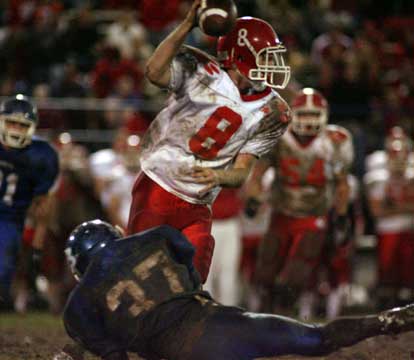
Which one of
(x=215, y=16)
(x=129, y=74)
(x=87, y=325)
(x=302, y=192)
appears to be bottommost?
(x=87, y=325)

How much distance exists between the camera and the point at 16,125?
7.62m

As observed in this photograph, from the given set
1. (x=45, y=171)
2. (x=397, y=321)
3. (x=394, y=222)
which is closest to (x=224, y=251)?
(x=394, y=222)

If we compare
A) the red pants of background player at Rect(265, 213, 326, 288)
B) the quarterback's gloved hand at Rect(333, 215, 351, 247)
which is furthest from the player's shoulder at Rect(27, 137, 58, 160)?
the quarterback's gloved hand at Rect(333, 215, 351, 247)

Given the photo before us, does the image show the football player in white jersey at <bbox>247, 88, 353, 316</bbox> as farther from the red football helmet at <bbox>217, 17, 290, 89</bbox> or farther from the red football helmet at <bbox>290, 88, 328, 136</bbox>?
the red football helmet at <bbox>217, 17, 290, 89</bbox>

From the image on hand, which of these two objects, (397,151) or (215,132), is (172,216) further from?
(397,151)

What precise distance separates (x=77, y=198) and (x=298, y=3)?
12.1 feet

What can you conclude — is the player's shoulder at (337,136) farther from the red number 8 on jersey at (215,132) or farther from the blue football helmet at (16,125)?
the red number 8 on jersey at (215,132)

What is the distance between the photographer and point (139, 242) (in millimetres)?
4418

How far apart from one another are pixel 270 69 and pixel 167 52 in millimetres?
673

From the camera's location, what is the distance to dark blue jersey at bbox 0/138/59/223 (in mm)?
7559

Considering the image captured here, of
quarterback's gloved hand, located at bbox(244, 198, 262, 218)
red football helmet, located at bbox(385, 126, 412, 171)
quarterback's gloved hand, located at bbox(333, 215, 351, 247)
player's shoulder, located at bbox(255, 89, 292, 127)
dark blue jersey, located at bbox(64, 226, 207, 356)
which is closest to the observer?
dark blue jersey, located at bbox(64, 226, 207, 356)

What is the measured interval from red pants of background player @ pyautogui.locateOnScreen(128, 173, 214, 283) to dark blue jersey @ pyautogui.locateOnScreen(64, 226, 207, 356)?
1.19m

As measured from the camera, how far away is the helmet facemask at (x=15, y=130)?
299 inches

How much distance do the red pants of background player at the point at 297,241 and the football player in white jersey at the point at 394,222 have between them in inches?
62.5
